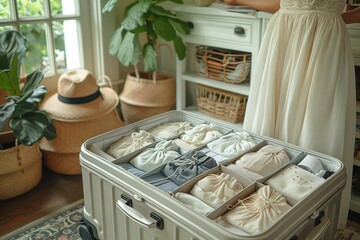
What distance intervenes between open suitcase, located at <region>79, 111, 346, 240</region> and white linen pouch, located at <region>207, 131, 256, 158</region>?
3cm

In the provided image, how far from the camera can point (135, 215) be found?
1.17 metres

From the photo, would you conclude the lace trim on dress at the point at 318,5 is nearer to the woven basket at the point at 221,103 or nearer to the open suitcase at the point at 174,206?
the open suitcase at the point at 174,206

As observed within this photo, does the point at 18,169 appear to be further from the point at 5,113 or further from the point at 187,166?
the point at 187,166

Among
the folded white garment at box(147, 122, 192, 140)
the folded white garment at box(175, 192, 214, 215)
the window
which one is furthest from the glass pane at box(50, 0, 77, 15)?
the folded white garment at box(175, 192, 214, 215)

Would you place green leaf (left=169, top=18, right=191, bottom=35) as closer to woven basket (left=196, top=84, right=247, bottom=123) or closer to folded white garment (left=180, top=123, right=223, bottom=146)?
woven basket (left=196, top=84, right=247, bottom=123)

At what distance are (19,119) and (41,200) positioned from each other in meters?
0.46

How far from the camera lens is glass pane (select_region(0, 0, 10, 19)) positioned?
215 cm

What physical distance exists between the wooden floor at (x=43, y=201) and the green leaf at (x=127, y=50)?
0.73 meters

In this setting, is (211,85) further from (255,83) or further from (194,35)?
(255,83)

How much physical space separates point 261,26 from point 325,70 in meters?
0.52

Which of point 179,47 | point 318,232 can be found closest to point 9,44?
point 179,47

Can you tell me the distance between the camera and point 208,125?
64.1 inches

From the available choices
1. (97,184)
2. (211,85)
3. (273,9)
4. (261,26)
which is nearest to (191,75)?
(211,85)

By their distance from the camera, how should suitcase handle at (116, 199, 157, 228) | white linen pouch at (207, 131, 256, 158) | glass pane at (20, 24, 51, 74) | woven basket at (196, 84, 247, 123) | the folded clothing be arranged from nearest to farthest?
suitcase handle at (116, 199, 157, 228), the folded clothing, white linen pouch at (207, 131, 256, 158), woven basket at (196, 84, 247, 123), glass pane at (20, 24, 51, 74)
